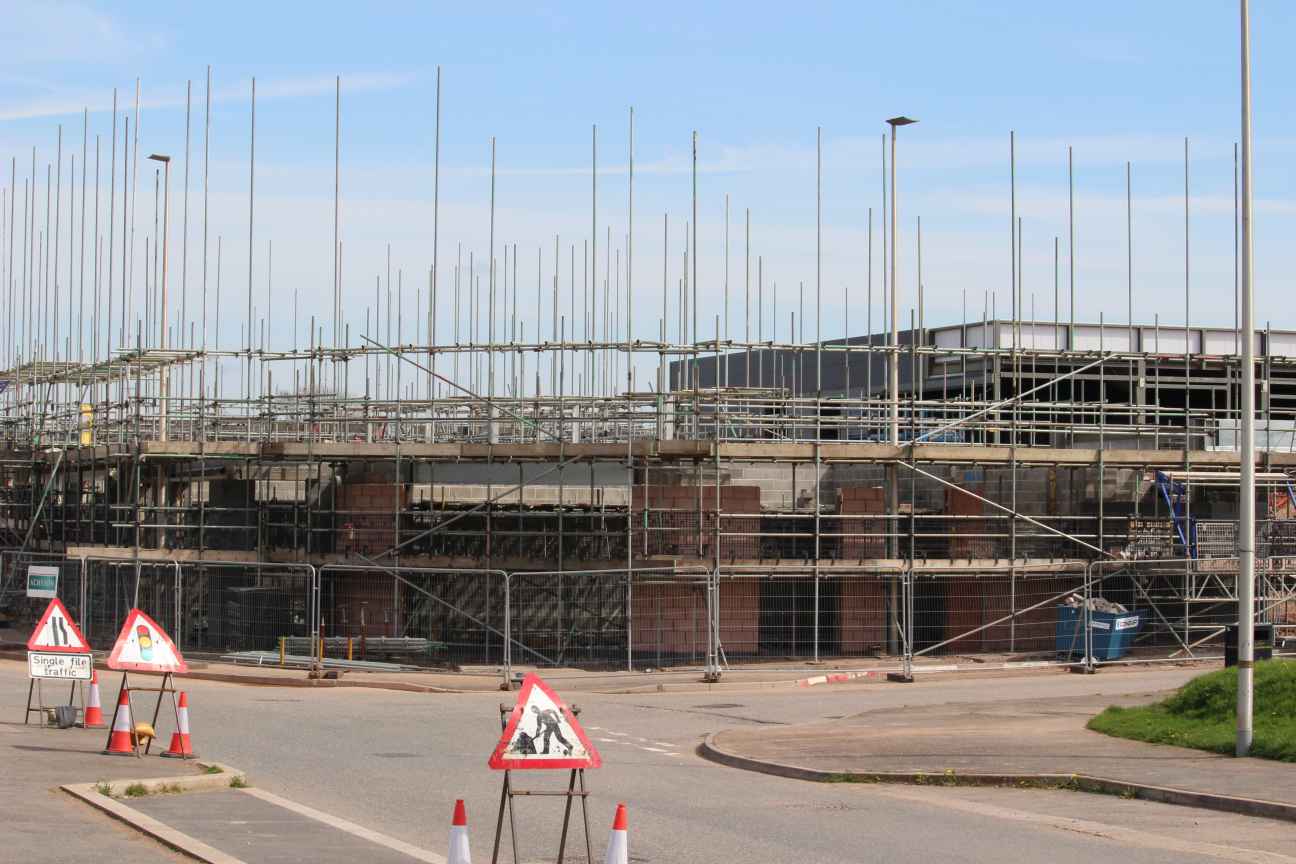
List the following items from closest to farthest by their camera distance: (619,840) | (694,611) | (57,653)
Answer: (619,840) < (57,653) < (694,611)

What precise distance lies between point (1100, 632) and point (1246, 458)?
14835 millimetres

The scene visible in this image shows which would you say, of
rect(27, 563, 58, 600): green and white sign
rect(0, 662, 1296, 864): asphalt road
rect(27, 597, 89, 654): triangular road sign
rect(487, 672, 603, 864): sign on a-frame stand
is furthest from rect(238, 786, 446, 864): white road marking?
rect(27, 563, 58, 600): green and white sign

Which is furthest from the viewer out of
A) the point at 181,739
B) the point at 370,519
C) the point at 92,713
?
the point at 370,519

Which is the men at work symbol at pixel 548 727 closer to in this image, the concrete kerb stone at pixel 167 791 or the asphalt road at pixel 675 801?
→ the asphalt road at pixel 675 801

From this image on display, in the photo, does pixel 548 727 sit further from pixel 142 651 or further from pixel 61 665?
pixel 61 665

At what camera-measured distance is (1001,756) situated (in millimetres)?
17922

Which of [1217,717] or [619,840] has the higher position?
[619,840]

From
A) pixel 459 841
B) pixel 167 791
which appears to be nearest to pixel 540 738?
pixel 459 841

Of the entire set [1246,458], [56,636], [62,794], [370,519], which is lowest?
[62,794]

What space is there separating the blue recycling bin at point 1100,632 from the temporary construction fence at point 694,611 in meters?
0.05

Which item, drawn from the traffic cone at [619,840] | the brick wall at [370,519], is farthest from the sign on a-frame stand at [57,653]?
the brick wall at [370,519]

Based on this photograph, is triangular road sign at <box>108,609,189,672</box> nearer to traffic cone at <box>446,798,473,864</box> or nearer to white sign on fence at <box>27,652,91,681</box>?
white sign on fence at <box>27,652,91,681</box>

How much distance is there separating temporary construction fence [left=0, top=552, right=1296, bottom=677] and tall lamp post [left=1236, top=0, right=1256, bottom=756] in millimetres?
12247

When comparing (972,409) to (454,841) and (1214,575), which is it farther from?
(454,841)
